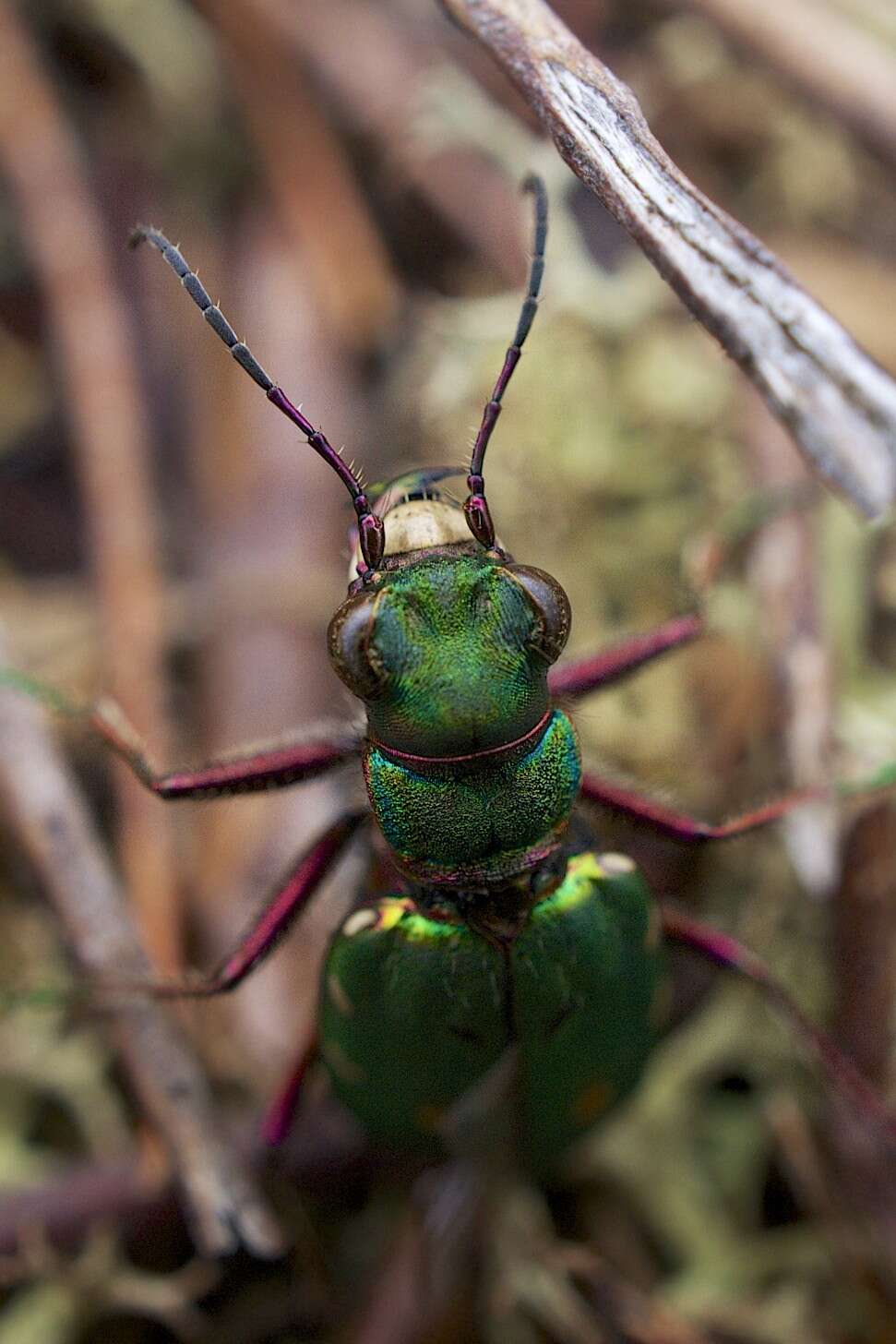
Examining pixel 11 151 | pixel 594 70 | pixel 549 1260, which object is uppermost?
pixel 594 70

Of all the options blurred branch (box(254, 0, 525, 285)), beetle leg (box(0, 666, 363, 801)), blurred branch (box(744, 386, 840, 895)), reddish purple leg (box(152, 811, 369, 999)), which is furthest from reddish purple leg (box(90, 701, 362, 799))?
blurred branch (box(254, 0, 525, 285))

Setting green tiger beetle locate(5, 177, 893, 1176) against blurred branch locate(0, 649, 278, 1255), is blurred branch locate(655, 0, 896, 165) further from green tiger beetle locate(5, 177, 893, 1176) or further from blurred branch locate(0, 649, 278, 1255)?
blurred branch locate(0, 649, 278, 1255)

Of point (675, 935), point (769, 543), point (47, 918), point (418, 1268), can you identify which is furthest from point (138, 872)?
point (769, 543)

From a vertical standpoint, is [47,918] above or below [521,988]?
below

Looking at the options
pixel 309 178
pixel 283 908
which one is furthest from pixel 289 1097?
pixel 309 178

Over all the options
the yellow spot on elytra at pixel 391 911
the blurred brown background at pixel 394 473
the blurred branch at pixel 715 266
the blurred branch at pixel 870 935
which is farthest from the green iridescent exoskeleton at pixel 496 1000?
the blurred branch at pixel 715 266

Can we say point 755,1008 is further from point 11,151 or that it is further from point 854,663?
point 11,151

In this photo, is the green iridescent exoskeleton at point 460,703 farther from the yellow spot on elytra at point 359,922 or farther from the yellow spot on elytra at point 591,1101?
the yellow spot on elytra at point 591,1101

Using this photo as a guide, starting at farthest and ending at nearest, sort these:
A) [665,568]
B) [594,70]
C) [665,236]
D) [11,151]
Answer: [11,151], [665,568], [594,70], [665,236]
